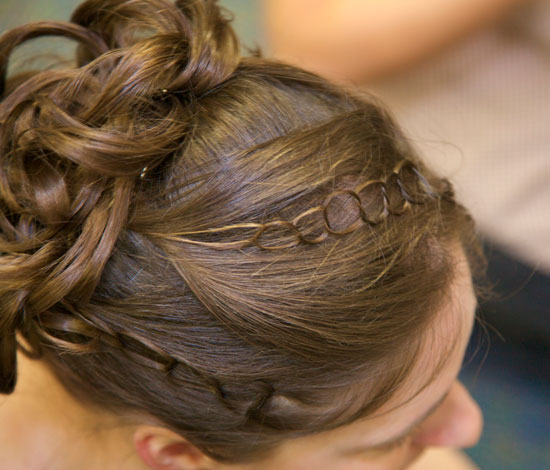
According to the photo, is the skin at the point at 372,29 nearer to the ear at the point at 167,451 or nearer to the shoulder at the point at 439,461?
the ear at the point at 167,451

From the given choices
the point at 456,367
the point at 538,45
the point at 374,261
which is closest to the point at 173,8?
the point at 374,261

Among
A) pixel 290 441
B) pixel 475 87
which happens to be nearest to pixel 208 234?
pixel 290 441

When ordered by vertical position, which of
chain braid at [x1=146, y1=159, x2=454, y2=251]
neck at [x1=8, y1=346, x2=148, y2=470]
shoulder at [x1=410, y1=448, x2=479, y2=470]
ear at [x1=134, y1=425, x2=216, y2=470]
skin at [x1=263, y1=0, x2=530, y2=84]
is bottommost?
shoulder at [x1=410, y1=448, x2=479, y2=470]

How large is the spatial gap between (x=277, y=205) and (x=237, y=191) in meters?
0.04

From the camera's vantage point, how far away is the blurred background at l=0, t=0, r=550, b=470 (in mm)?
897

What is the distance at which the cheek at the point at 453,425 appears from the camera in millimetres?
840

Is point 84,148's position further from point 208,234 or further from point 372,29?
point 372,29

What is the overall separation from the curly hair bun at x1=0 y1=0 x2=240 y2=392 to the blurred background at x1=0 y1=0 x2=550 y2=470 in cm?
26

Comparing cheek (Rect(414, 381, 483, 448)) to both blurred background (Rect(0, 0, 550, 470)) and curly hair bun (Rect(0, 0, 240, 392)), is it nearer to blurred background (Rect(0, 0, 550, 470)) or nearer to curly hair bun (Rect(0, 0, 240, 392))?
blurred background (Rect(0, 0, 550, 470))

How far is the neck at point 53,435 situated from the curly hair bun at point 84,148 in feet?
0.70

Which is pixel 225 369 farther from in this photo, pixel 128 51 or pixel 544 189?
pixel 544 189

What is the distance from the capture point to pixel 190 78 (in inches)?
23.2

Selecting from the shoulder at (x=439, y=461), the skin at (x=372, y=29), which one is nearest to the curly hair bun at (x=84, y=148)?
the skin at (x=372, y=29)

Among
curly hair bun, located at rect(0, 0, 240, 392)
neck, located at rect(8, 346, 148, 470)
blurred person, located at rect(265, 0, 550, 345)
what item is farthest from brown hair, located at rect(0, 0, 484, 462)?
blurred person, located at rect(265, 0, 550, 345)
